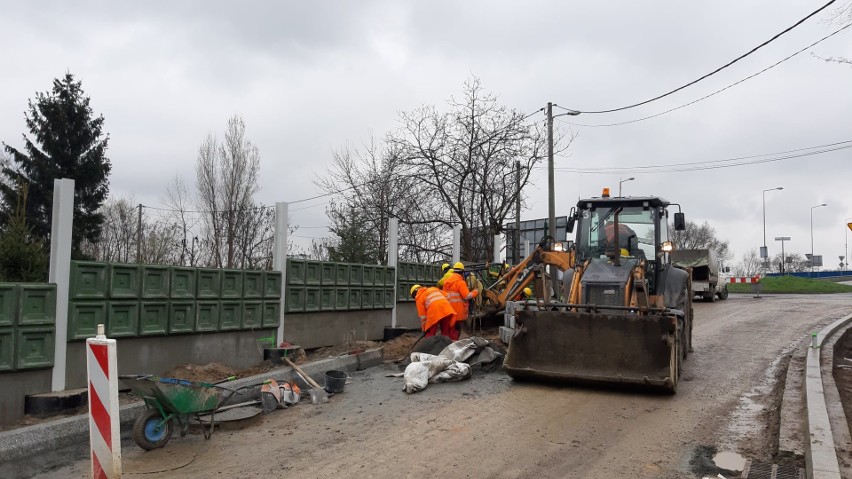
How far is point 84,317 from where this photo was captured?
6914 mm

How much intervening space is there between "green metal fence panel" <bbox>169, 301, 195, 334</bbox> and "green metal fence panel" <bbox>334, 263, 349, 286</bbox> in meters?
3.26

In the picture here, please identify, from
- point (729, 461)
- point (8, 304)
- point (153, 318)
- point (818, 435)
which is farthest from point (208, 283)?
point (818, 435)

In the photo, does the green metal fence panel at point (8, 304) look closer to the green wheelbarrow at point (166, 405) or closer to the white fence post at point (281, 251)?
the green wheelbarrow at point (166, 405)

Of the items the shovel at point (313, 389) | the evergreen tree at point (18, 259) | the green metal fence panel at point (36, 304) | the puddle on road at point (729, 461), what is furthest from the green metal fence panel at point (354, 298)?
the puddle on road at point (729, 461)

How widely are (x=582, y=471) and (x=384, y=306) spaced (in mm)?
8022

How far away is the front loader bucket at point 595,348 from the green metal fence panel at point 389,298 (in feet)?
15.7

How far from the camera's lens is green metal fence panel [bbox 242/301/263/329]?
30.2ft

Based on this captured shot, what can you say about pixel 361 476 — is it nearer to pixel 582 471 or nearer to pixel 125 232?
pixel 582 471

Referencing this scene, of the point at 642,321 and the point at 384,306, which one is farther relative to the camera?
the point at 384,306

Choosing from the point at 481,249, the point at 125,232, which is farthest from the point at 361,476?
the point at 125,232

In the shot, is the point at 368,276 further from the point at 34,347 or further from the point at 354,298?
the point at 34,347

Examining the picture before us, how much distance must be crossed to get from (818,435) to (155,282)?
24.1 feet

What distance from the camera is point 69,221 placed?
6.75 meters

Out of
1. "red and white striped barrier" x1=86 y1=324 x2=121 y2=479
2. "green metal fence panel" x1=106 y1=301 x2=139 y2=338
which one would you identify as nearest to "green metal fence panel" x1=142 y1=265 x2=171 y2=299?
"green metal fence panel" x1=106 y1=301 x2=139 y2=338
